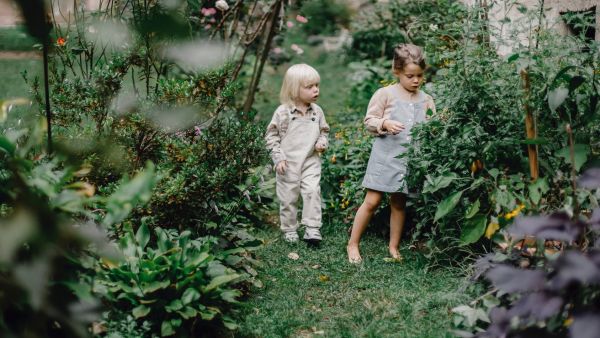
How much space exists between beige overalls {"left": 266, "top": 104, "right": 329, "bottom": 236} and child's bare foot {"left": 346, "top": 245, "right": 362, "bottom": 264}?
390 millimetres

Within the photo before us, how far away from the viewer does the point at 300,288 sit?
379cm

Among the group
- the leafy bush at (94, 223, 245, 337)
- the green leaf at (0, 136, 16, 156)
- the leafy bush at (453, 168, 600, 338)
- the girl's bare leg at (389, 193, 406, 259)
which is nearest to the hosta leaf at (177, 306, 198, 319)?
the leafy bush at (94, 223, 245, 337)

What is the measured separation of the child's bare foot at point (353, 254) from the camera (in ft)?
13.9

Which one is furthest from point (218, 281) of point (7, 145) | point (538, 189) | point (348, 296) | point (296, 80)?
point (296, 80)

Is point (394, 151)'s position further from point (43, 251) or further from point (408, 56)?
point (43, 251)

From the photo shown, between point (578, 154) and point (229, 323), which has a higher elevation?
point (578, 154)

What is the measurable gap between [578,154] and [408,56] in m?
1.52

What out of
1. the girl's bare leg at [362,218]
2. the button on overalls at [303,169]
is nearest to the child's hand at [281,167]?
the button on overalls at [303,169]

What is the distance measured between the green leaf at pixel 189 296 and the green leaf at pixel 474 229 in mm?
1530

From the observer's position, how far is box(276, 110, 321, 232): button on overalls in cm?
470

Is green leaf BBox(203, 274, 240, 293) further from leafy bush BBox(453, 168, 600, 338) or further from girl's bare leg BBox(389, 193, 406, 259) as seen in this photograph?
girl's bare leg BBox(389, 193, 406, 259)

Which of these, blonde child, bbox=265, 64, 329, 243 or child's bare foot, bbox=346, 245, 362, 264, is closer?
child's bare foot, bbox=346, 245, 362, 264

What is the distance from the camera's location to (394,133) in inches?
164

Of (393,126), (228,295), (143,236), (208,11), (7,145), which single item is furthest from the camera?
(208,11)
